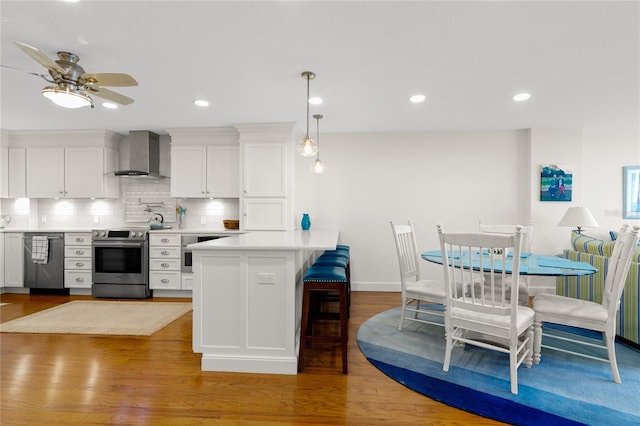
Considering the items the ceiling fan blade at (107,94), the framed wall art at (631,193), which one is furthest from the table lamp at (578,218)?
the ceiling fan blade at (107,94)

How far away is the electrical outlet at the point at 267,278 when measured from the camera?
7.82 ft

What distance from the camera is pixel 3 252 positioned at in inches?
180

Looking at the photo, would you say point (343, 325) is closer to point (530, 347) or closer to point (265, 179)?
point (530, 347)

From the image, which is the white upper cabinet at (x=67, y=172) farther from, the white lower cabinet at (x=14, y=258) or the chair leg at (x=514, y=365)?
the chair leg at (x=514, y=365)

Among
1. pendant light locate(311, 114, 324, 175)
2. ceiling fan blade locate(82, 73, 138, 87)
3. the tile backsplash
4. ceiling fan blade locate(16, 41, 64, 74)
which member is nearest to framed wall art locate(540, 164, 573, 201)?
pendant light locate(311, 114, 324, 175)

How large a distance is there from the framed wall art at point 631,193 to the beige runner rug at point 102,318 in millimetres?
6024

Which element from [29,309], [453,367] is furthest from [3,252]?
[453,367]

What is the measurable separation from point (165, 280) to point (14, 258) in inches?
85.6

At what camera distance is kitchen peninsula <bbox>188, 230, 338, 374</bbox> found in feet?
7.78

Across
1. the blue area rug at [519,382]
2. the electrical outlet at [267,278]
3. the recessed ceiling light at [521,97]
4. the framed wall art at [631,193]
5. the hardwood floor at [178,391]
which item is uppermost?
the recessed ceiling light at [521,97]

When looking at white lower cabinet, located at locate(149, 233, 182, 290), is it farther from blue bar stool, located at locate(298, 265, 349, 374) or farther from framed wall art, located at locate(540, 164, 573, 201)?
framed wall art, located at locate(540, 164, 573, 201)

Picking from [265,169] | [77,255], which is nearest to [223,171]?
[265,169]

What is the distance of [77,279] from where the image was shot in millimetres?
4562

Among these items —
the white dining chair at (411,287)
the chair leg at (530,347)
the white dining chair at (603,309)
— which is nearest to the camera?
the white dining chair at (603,309)
